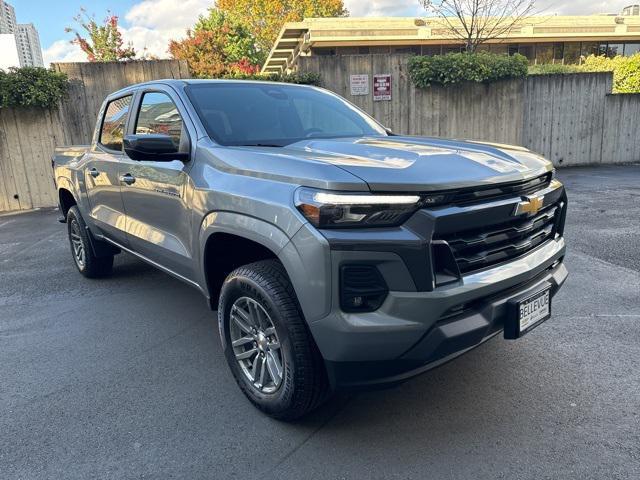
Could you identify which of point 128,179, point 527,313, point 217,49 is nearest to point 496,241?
point 527,313

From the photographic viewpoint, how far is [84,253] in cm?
520

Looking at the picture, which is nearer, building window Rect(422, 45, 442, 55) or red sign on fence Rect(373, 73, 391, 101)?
red sign on fence Rect(373, 73, 391, 101)

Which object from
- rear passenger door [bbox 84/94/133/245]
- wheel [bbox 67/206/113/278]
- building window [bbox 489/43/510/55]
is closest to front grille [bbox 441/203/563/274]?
rear passenger door [bbox 84/94/133/245]

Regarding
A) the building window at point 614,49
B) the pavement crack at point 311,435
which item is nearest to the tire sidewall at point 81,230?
the pavement crack at point 311,435

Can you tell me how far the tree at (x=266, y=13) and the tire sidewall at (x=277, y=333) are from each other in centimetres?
3978

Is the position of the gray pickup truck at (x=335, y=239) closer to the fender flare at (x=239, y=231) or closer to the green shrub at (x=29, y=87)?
the fender flare at (x=239, y=231)

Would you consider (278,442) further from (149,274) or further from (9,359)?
(149,274)

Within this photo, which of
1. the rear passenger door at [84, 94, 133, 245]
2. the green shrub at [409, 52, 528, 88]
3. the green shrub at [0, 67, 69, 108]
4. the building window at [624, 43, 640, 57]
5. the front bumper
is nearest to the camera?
the front bumper

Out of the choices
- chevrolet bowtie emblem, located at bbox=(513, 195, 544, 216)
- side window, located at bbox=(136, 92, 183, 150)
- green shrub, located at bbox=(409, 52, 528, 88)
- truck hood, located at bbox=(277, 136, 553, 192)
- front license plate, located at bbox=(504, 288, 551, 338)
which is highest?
green shrub, located at bbox=(409, 52, 528, 88)

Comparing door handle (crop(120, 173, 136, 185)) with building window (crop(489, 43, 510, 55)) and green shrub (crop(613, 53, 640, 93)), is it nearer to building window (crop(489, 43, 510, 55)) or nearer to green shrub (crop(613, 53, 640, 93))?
green shrub (crop(613, 53, 640, 93))

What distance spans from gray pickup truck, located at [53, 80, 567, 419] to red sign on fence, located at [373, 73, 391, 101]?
760cm

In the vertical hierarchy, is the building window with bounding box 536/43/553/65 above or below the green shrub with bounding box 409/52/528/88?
above

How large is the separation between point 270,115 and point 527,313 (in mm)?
2137

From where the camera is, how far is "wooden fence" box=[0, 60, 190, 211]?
30.8ft
